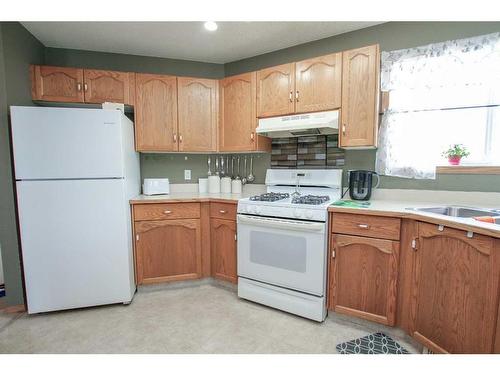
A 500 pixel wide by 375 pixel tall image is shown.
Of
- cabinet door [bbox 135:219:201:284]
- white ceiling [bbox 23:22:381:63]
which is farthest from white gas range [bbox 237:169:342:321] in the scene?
white ceiling [bbox 23:22:381:63]

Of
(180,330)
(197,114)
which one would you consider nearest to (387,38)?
(197,114)

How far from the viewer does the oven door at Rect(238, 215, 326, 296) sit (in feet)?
5.91

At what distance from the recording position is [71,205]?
192 cm

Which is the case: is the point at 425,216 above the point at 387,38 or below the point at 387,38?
below

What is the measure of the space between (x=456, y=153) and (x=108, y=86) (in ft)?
9.72

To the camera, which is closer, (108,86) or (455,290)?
(455,290)

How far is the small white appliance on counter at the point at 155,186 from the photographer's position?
98.2 inches

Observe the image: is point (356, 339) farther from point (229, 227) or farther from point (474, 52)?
point (474, 52)

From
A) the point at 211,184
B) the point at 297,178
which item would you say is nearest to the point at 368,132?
the point at 297,178

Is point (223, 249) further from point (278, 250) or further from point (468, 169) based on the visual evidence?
point (468, 169)

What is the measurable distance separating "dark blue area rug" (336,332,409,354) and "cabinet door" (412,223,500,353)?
0.16 m

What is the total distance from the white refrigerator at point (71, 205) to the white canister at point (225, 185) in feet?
3.27

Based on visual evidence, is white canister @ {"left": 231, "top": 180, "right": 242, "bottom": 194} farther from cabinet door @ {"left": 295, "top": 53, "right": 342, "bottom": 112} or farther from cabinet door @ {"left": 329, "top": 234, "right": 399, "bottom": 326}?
cabinet door @ {"left": 329, "top": 234, "right": 399, "bottom": 326}
